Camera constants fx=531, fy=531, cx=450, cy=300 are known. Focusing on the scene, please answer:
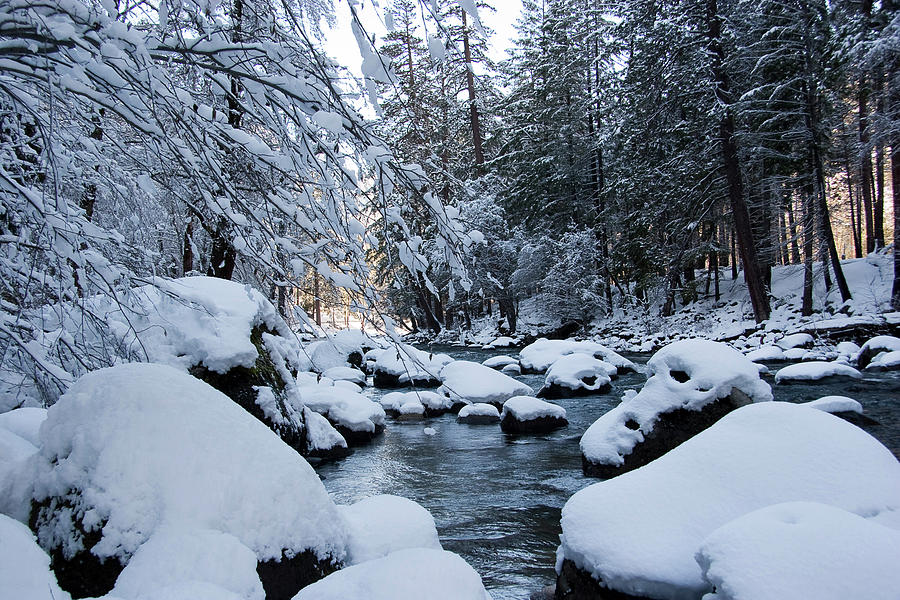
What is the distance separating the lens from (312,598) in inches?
88.7

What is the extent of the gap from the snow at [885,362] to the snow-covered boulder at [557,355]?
5028mm

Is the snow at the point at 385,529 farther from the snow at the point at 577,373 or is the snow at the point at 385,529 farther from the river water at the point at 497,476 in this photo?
the snow at the point at 577,373

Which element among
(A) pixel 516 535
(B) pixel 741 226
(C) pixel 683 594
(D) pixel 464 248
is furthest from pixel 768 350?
(D) pixel 464 248

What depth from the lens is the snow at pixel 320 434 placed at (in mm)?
7645

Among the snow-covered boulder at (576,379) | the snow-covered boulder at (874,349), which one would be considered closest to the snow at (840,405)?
the snow-covered boulder at (576,379)

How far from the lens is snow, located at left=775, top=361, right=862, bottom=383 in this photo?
34.0 ft

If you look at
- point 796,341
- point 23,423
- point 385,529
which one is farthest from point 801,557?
point 796,341

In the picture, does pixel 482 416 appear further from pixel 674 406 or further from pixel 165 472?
pixel 165 472

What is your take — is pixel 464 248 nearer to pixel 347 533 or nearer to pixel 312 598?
pixel 312 598

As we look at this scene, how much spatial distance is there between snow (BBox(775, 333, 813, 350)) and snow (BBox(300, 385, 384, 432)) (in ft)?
35.8

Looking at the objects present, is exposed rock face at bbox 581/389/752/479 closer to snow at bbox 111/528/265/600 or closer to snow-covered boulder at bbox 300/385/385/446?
snow-covered boulder at bbox 300/385/385/446

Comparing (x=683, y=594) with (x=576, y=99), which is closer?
(x=683, y=594)

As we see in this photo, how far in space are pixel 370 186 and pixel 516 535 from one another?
410cm

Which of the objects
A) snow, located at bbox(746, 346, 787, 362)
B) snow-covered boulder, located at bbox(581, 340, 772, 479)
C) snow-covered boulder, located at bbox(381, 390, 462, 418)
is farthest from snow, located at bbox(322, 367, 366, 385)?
snow, located at bbox(746, 346, 787, 362)
